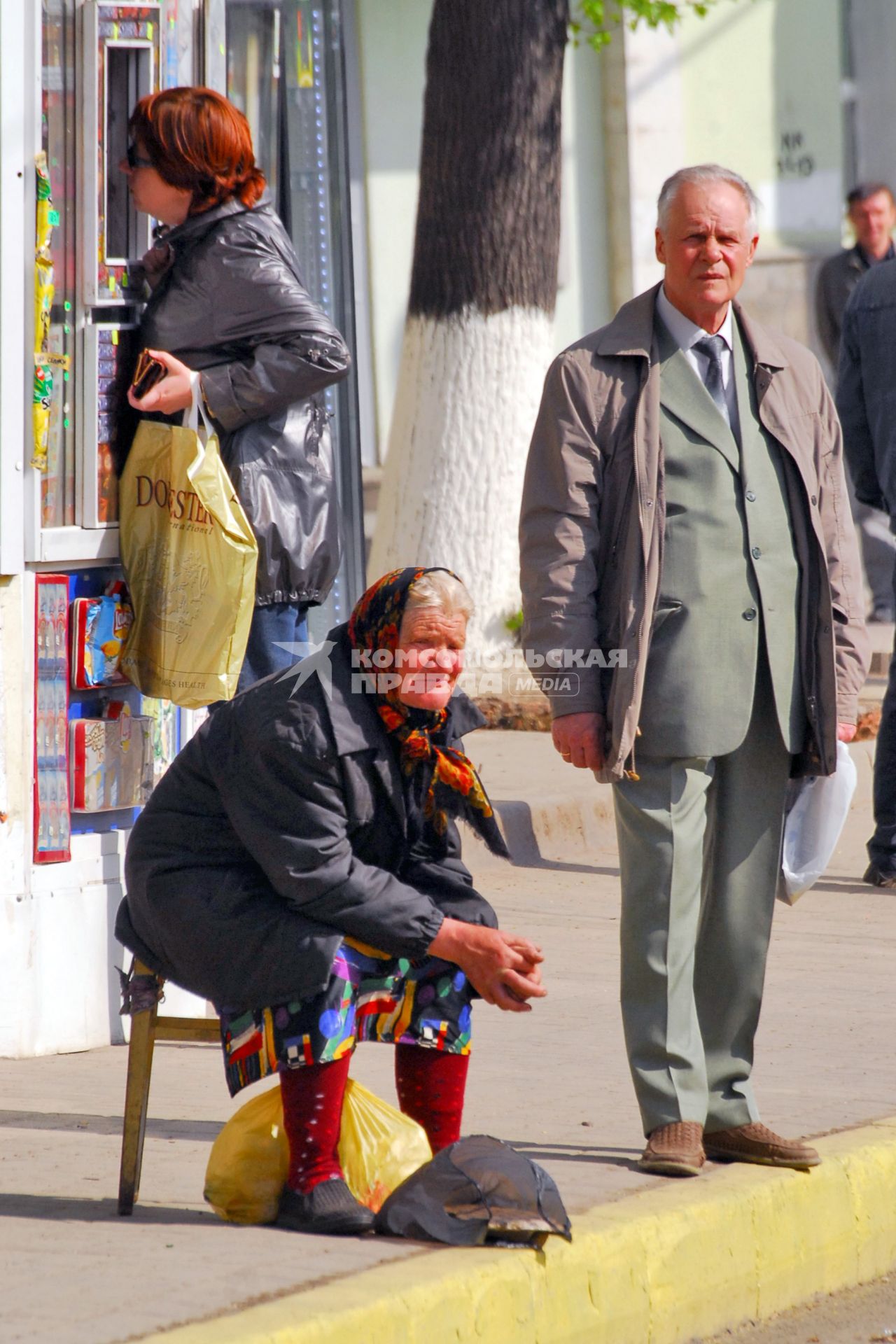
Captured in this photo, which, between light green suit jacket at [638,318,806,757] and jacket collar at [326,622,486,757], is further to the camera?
light green suit jacket at [638,318,806,757]

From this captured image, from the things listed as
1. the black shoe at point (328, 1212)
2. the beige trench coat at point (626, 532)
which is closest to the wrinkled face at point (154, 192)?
the beige trench coat at point (626, 532)

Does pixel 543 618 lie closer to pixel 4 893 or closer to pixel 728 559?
pixel 728 559

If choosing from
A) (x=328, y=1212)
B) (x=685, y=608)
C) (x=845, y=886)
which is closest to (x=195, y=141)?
(x=685, y=608)

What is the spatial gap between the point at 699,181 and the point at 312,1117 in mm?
1774

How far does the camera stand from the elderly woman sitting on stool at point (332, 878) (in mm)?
3318

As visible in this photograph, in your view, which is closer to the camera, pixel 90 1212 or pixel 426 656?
pixel 426 656

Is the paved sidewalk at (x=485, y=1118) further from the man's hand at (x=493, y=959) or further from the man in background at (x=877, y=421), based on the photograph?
the man's hand at (x=493, y=959)

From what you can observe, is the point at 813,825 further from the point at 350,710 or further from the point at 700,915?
the point at 350,710

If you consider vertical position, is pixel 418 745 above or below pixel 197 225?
below

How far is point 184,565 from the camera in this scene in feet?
14.6

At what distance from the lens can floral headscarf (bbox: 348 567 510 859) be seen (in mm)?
3395

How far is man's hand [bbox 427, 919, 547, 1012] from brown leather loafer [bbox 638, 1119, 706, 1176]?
1.69 feet

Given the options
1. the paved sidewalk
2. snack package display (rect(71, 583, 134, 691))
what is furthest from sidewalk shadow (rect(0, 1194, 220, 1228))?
snack package display (rect(71, 583, 134, 691))

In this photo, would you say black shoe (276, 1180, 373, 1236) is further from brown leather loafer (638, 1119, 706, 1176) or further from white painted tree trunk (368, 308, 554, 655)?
white painted tree trunk (368, 308, 554, 655)
